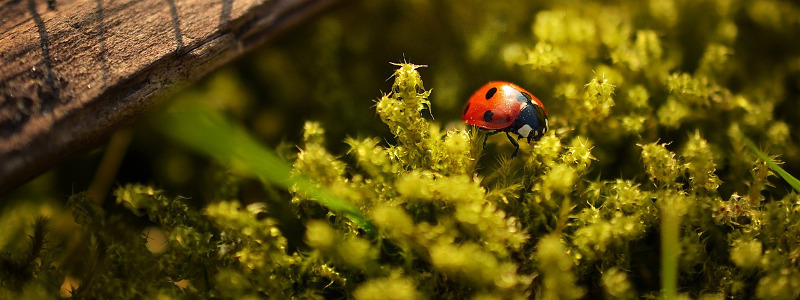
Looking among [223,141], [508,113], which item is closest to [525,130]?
[508,113]

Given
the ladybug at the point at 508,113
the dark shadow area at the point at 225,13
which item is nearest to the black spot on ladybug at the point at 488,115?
the ladybug at the point at 508,113

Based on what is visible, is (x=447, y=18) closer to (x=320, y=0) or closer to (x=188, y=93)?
(x=320, y=0)

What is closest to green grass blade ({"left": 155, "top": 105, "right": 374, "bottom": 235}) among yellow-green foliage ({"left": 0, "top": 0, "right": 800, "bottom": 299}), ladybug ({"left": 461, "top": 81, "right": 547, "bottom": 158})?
yellow-green foliage ({"left": 0, "top": 0, "right": 800, "bottom": 299})

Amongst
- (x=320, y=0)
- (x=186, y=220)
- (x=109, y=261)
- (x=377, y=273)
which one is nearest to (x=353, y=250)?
(x=377, y=273)

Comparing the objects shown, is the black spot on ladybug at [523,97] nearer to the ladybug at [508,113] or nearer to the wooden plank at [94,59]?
the ladybug at [508,113]

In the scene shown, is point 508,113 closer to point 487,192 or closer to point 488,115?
point 488,115

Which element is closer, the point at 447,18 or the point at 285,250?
the point at 285,250
